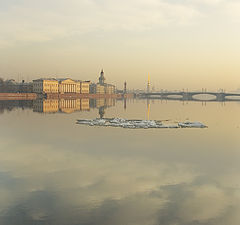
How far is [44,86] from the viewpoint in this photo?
152 metres

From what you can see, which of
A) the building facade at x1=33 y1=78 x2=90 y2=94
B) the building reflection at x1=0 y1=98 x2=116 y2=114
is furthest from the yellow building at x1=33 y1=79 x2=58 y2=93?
the building reflection at x1=0 y1=98 x2=116 y2=114

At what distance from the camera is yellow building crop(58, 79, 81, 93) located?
166312 mm

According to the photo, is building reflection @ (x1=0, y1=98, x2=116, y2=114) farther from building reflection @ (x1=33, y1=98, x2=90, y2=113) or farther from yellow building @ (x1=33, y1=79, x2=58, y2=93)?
yellow building @ (x1=33, y1=79, x2=58, y2=93)

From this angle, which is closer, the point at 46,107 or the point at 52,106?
the point at 46,107

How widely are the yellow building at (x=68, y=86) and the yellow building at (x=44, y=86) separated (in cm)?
501

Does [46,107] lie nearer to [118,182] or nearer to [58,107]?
[58,107]

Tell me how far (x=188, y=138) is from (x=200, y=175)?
494 inches

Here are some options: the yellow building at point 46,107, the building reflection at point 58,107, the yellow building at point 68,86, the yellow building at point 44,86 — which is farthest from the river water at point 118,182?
the yellow building at point 68,86

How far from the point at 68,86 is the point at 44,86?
72.2ft

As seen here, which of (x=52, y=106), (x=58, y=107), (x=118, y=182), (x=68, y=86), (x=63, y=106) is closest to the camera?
(x=118, y=182)

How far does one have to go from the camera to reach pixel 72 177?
14.8 meters

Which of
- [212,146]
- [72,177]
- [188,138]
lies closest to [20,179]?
[72,177]

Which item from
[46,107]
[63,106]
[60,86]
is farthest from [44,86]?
[46,107]

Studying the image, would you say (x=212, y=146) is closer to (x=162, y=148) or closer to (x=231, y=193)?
(x=162, y=148)
